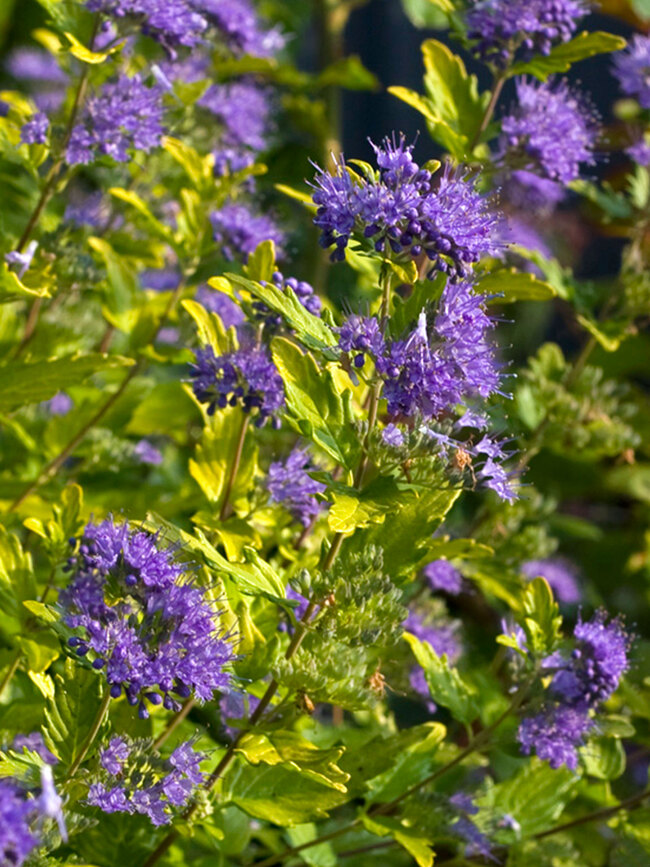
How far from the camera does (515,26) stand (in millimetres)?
1664

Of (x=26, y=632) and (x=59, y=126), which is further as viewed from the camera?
(x=59, y=126)

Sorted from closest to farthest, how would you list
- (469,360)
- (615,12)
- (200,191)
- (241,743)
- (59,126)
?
(469,360)
(241,743)
(59,126)
(200,191)
(615,12)

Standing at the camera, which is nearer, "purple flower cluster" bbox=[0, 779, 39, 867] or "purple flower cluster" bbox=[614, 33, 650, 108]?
"purple flower cluster" bbox=[0, 779, 39, 867]

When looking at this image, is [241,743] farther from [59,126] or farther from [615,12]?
[615,12]

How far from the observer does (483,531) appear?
1982 millimetres

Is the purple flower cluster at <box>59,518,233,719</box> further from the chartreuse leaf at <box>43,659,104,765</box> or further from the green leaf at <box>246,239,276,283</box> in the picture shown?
the green leaf at <box>246,239,276,283</box>

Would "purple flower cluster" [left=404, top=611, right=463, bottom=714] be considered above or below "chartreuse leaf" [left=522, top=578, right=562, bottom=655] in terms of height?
below

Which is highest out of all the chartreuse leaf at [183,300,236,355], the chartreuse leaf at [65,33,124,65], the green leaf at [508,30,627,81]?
the chartreuse leaf at [65,33,124,65]

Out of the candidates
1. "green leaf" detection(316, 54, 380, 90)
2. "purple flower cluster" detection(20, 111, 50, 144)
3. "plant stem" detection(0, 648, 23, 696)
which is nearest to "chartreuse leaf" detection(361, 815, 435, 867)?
"plant stem" detection(0, 648, 23, 696)

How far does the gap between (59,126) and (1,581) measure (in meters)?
0.72

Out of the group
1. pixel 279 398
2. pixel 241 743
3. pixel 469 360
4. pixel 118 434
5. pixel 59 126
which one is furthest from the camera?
pixel 118 434

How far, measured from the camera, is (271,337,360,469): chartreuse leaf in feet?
4.02

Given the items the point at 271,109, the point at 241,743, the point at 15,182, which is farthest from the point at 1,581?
the point at 271,109

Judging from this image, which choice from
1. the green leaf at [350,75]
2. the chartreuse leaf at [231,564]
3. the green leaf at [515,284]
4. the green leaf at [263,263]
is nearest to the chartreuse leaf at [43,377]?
the green leaf at [263,263]
